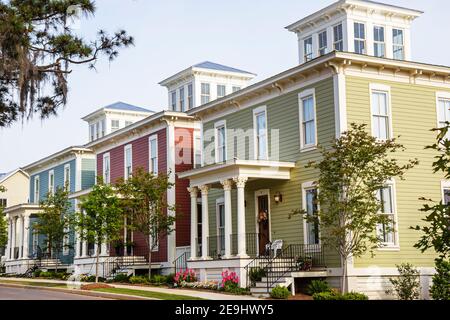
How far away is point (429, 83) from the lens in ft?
84.3

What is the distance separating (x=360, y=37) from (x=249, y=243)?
29.5 ft

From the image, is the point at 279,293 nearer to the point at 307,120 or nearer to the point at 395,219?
the point at 395,219

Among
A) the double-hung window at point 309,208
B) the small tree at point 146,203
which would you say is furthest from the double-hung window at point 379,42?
the small tree at point 146,203

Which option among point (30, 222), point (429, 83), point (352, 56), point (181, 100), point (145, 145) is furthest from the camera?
point (30, 222)

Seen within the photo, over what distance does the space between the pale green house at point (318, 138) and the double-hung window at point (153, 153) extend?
20.1 feet

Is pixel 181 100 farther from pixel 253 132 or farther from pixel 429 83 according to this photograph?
pixel 429 83

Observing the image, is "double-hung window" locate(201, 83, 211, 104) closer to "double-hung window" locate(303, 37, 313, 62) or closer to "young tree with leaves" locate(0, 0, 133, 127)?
"double-hung window" locate(303, 37, 313, 62)

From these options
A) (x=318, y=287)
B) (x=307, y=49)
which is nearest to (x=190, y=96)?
(x=307, y=49)

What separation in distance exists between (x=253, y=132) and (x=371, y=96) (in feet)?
18.0

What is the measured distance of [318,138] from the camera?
2467cm

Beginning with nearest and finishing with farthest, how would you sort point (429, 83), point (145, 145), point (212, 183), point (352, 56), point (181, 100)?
point (352, 56) < point (429, 83) < point (212, 183) < point (145, 145) < point (181, 100)

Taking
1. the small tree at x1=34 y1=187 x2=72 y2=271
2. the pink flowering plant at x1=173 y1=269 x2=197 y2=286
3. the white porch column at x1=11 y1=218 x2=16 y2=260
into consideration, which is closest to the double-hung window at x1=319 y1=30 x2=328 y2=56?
the pink flowering plant at x1=173 y1=269 x2=197 y2=286

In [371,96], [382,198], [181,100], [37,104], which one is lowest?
[382,198]

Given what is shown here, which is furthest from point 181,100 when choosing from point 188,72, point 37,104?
point 37,104
